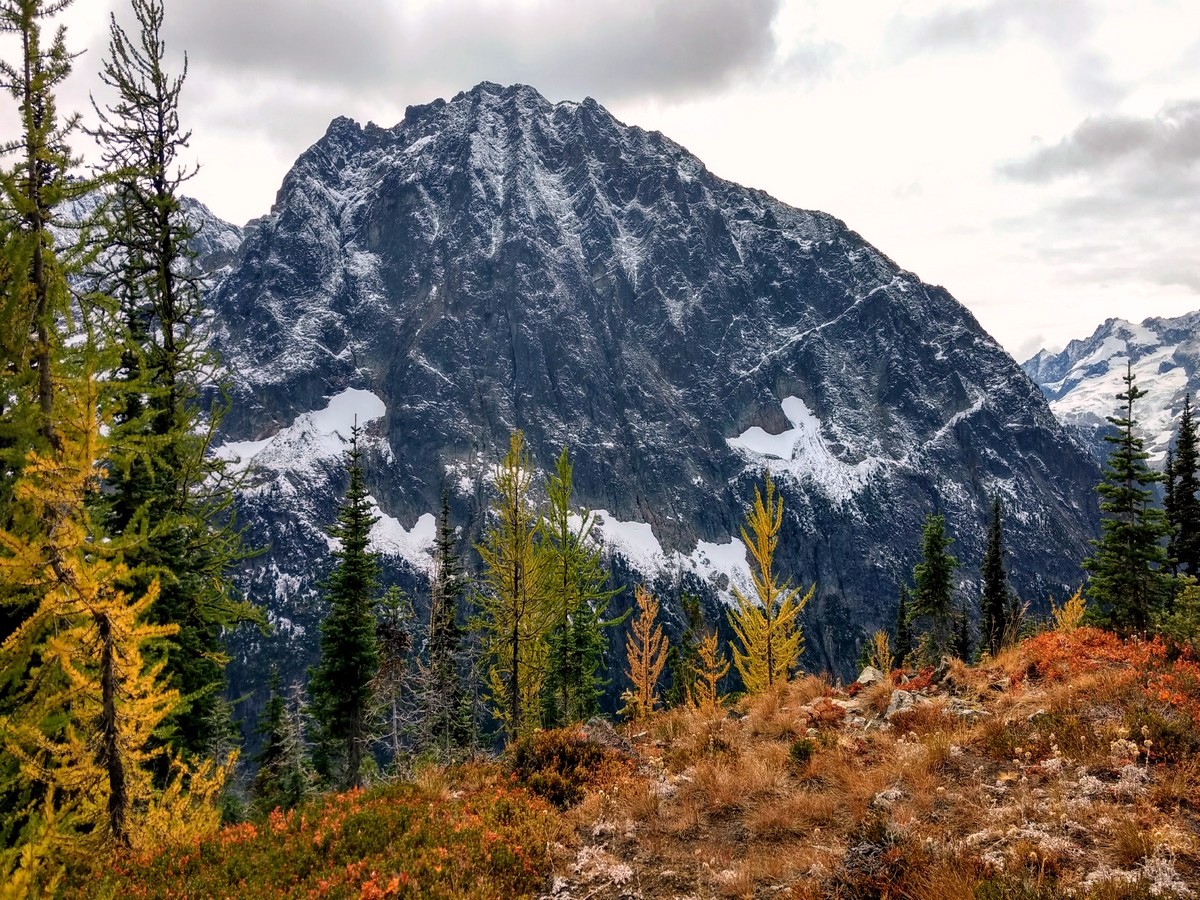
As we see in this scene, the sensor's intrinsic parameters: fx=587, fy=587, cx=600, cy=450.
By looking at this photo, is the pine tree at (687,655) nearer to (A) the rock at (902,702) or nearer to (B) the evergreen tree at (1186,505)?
(A) the rock at (902,702)

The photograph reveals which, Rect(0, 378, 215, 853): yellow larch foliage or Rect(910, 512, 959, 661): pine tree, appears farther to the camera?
Rect(910, 512, 959, 661): pine tree

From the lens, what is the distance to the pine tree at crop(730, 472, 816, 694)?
737 inches

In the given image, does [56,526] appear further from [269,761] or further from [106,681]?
[269,761]

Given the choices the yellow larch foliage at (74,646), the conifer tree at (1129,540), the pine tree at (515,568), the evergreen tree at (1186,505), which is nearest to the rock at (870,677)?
the pine tree at (515,568)

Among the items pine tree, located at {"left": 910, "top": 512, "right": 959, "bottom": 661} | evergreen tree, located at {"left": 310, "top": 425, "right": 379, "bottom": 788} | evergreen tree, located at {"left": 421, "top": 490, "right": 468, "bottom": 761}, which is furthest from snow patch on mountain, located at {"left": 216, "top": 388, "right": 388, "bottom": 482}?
pine tree, located at {"left": 910, "top": 512, "right": 959, "bottom": 661}

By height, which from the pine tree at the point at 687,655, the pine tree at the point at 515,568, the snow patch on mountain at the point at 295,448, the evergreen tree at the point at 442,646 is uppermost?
the snow patch on mountain at the point at 295,448

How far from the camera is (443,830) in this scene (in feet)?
24.7

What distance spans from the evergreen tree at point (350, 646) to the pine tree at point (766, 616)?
16.3m

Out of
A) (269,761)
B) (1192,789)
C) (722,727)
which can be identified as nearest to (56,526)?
(722,727)

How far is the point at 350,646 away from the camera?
88.1ft

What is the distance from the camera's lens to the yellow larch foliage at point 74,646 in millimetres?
5648

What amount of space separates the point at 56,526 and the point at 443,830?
18.6 ft

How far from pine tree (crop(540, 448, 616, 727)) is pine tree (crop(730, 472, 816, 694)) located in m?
4.99

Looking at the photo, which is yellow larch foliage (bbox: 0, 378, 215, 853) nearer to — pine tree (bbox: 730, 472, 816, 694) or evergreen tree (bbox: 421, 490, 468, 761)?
pine tree (bbox: 730, 472, 816, 694)
